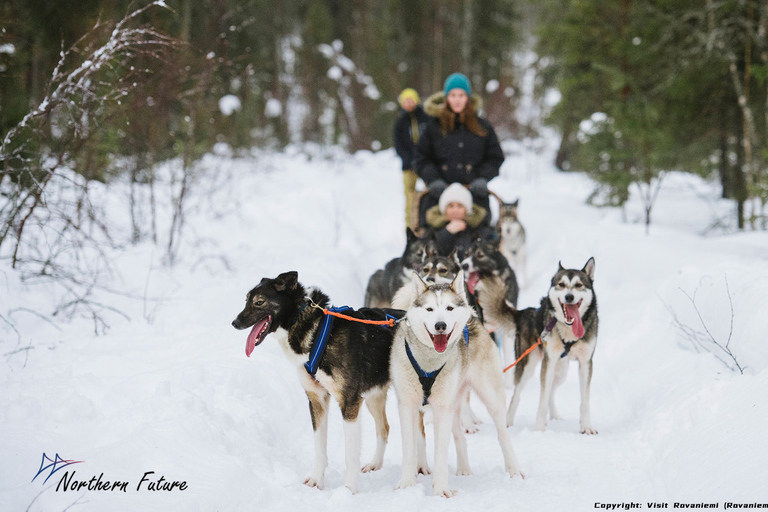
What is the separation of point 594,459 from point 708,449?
71cm

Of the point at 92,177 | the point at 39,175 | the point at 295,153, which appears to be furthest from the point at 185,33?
the point at 295,153

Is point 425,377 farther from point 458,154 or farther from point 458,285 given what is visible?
point 458,154

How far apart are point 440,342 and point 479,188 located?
10.9 feet

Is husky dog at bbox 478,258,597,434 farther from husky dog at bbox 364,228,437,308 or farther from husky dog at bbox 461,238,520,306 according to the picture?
husky dog at bbox 364,228,437,308

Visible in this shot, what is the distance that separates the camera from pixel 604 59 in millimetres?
10469

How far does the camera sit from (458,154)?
240 inches

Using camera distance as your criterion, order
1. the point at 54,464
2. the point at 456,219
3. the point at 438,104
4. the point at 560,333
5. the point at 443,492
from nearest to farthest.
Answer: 1. the point at 54,464
2. the point at 443,492
3. the point at 560,333
4. the point at 456,219
5. the point at 438,104

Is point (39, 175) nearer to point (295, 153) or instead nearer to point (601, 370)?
point (601, 370)

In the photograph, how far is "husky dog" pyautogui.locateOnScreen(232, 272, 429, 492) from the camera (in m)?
2.85

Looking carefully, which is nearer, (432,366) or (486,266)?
(432,366)

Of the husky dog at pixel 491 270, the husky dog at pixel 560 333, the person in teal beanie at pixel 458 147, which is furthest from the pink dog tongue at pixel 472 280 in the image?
the person in teal beanie at pixel 458 147

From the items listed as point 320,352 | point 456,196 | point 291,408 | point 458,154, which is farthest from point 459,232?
point 320,352

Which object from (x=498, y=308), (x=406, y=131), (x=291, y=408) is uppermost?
(x=406, y=131)

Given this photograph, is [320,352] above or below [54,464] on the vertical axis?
above
